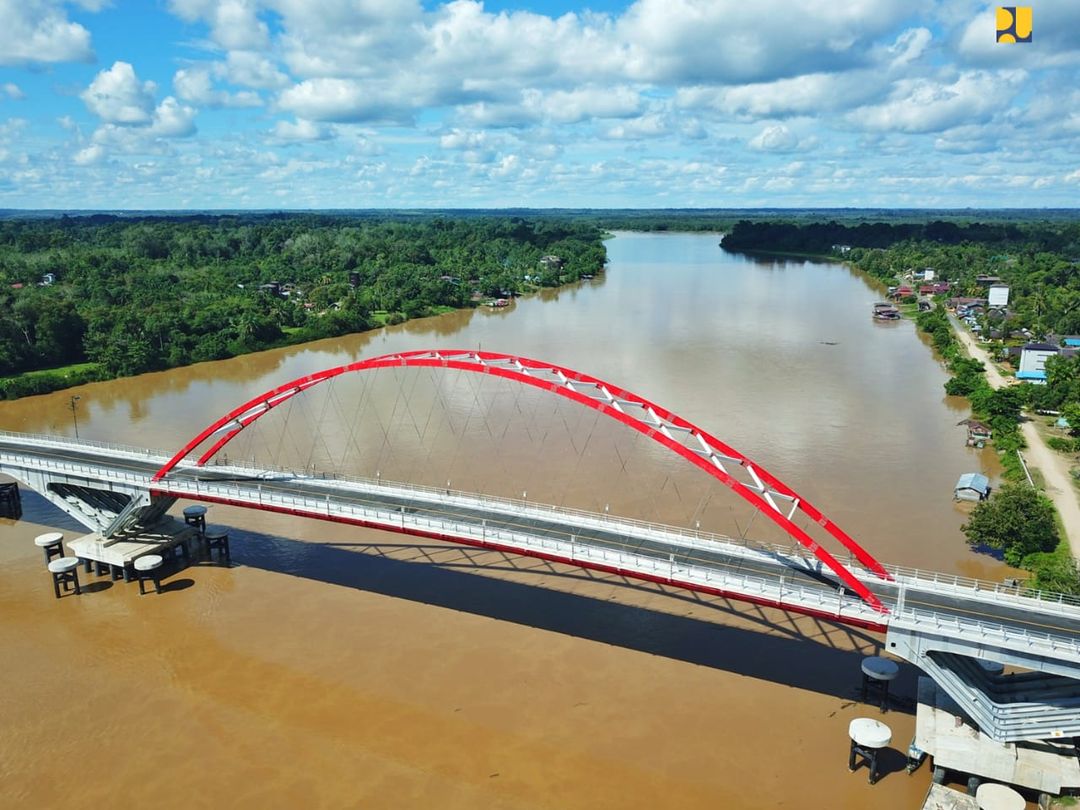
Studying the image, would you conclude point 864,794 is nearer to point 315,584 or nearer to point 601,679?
point 601,679

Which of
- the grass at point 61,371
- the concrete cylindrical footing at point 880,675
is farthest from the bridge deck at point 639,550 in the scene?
the grass at point 61,371

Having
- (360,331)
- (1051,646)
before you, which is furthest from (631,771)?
(360,331)

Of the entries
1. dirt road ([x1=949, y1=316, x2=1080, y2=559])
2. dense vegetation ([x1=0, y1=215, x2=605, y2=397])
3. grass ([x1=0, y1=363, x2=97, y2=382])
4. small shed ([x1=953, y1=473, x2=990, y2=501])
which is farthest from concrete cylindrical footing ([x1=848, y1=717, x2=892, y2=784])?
grass ([x1=0, y1=363, x2=97, y2=382])

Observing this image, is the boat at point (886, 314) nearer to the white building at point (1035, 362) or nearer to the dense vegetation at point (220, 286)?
the white building at point (1035, 362)

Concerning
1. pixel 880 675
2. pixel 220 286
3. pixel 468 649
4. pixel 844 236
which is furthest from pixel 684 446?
pixel 844 236

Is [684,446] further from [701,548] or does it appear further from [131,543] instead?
[131,543]

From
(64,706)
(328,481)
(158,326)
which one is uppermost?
(158,326)

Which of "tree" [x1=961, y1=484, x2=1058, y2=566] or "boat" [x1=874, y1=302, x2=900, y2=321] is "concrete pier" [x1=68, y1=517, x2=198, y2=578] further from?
"boat" [x1=874, y1=302, x2=900, y2=321]
